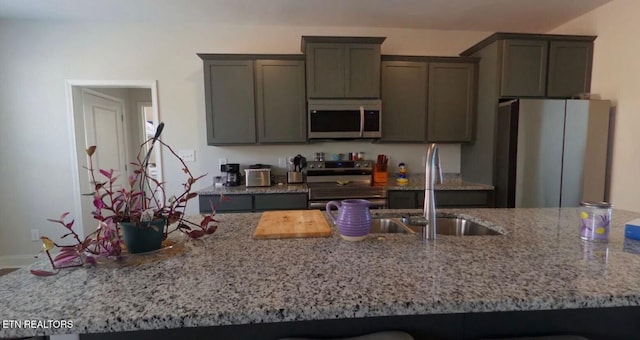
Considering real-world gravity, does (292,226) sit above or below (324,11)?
below

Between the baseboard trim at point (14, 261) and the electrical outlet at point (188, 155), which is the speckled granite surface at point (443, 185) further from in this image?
the baseboard trim at point (14, 261)

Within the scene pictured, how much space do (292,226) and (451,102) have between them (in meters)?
2.62

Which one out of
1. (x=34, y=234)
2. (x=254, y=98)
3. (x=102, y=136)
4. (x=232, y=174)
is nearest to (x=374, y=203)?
(x=232, y=174)

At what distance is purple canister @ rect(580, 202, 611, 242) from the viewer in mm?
1069

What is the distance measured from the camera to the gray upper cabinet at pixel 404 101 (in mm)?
3064

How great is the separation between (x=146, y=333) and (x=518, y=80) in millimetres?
3445

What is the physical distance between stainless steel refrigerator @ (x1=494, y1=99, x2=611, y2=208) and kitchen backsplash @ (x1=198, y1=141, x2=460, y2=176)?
2.88 feet

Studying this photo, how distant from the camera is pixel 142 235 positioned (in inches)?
38.0

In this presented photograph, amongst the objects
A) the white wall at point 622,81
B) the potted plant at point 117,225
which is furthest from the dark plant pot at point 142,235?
the white wall at point 622,81

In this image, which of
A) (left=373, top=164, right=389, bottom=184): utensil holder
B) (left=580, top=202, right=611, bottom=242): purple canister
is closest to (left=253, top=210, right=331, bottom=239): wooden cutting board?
(left=580, top=202, right=611, bottom=242): purple canister

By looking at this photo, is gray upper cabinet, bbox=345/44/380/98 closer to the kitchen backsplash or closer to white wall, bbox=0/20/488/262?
white wall, bbox=0/20/488/262

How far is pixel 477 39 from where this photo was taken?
3414mm

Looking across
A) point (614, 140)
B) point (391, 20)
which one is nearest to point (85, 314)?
point (391, 20)

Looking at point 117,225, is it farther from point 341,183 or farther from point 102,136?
point 102,136
